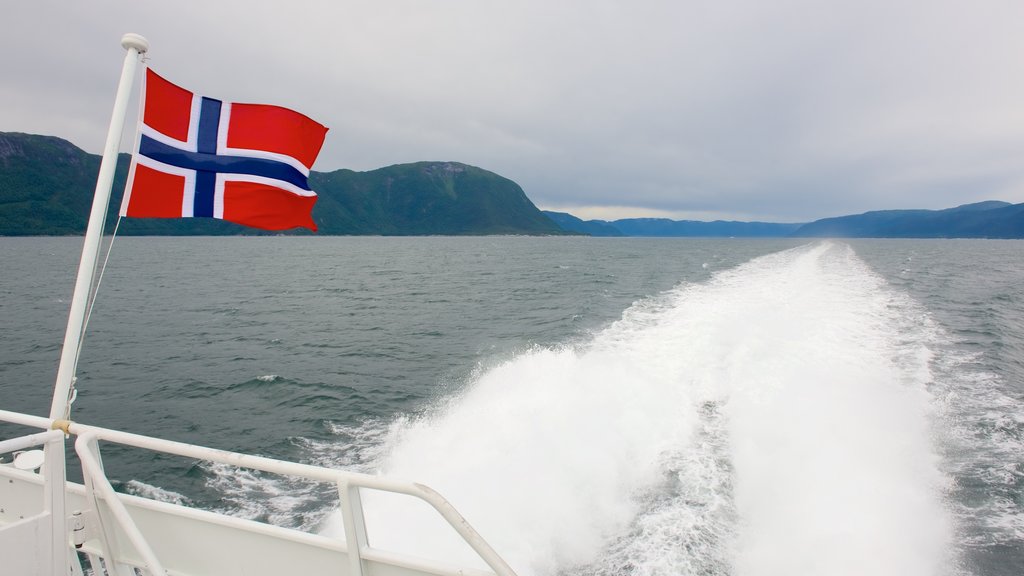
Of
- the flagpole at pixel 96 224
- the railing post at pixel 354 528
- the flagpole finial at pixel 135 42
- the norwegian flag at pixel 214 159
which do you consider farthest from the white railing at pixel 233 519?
the flagpole finial at pixel 135 42

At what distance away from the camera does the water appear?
19.8ft

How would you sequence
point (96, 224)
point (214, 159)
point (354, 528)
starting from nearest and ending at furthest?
point (354, 528)
point (96, 224)
point (214, 159)

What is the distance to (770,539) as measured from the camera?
5.87m

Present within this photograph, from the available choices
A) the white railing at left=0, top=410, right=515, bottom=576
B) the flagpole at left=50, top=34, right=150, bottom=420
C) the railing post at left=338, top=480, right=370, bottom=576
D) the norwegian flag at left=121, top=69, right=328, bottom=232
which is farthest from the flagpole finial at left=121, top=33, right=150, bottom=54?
the railing post at left=338, top=480, right=370, bottom=576

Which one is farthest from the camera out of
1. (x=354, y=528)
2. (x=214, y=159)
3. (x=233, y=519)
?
(x=214, y=159)

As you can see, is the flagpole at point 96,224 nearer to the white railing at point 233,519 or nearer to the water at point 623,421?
the white railing at point 233,519

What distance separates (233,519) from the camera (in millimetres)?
3062

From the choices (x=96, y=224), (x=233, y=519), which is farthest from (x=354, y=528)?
(x=96, y=224)

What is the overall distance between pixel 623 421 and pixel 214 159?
7363mm

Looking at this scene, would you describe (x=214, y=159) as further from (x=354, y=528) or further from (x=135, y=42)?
(x=354, y=528)

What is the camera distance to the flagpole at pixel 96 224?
A: 3180 mm

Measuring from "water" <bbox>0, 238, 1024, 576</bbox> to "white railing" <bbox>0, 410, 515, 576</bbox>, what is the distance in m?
3.22

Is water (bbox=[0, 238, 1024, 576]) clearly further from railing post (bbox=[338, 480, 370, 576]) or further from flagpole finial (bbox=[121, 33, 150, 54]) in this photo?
flagpole finial (bbox=[121, 33, 150, 54])

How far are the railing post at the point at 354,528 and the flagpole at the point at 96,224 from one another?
6.68 ft
